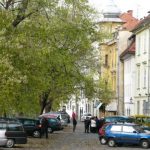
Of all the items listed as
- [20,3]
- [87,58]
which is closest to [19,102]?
[20,3]

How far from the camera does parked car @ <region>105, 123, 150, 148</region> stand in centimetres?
4097

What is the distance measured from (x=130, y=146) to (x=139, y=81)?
29.8 meters

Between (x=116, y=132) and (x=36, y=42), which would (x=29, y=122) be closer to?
(x=116, y=132)

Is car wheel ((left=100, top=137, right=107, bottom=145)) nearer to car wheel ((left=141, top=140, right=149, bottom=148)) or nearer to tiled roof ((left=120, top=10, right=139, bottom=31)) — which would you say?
car wheel ((left=141, top=140, right=149, bottom=148))

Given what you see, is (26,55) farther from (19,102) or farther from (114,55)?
(114,55)

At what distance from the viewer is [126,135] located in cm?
4112

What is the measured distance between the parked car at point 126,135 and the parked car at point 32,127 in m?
9.63

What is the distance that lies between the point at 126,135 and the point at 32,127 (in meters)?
11.0

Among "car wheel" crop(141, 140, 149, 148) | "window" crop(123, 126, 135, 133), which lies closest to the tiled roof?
"window" crop(123, 126, 135, 133)

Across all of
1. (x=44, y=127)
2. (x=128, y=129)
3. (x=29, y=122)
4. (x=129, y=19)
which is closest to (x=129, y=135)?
(x=128, y=129)

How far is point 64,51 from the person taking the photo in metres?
42.2

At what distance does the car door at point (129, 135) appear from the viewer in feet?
135

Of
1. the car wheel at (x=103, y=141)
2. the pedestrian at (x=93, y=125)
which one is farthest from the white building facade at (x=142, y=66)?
the car wheel at (x=103, y=141)

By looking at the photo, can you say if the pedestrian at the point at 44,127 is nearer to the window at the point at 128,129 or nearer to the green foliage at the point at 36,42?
the green foliage at the point at 36,42
